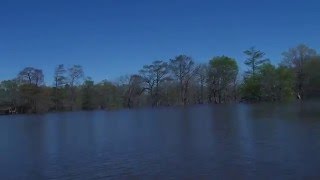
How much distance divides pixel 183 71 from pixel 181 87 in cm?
574

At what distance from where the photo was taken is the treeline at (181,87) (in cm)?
11912

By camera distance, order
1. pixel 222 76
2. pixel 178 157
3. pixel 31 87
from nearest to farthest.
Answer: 1. pixel 178 157
2. pixel 31 87
3. pixel 222 76

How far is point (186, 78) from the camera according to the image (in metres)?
138

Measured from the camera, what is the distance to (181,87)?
139 m

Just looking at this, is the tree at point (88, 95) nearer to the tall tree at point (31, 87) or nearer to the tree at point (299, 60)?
the tall tree at point (31, 87)

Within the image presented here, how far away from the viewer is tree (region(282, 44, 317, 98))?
4902 inches

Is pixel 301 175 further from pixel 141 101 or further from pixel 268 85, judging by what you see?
pixel 141 101

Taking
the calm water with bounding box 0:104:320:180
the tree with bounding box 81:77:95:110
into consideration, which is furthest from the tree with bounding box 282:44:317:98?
the calm water with bounding box 0:104:320:180

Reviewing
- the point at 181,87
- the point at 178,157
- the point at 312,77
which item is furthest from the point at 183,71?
the point at 178,157

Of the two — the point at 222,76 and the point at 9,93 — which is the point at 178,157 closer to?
the point at 9,93

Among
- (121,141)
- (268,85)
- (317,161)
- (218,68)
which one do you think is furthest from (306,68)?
(317,161)

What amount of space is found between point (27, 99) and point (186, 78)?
52.4 metres

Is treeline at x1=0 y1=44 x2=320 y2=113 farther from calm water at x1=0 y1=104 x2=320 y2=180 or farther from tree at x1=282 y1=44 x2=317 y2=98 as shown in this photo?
calm water at x1=0 y1=104 x2=320 y2=180

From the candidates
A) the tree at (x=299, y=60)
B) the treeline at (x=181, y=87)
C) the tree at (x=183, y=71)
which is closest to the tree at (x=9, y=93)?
the treeline at (x=181, y=87)
